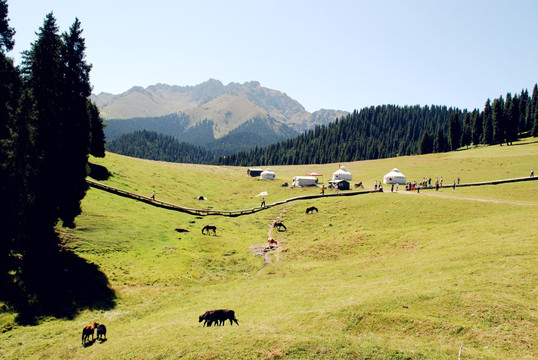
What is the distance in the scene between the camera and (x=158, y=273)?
2711cm

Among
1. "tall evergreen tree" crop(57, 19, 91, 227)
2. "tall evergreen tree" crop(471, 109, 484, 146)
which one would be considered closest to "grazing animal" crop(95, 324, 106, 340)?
"tall evergreen tree" crop(57, 19, 91, 227)

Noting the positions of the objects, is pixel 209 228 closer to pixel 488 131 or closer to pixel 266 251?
pixel 266 251

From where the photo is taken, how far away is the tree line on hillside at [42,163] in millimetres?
22406

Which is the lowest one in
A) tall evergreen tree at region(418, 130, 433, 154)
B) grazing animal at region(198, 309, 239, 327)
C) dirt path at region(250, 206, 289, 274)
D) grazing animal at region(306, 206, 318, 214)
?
dirt path at region(250, 206, 289, 274)

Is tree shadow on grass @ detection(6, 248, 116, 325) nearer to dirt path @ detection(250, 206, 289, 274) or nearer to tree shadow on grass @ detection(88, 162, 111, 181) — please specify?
dirt path @ detection(250, 206, 289, 274)

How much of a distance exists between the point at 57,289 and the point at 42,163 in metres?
10.9

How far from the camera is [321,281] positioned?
2378 centimetres

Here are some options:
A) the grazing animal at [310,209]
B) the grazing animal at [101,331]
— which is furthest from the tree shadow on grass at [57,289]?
the grazing animal at [310,209]

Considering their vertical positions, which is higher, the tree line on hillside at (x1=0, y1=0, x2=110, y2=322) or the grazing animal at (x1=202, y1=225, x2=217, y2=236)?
the tree line on hillside at (x1=0, y1=0, x2=110, y2=322)

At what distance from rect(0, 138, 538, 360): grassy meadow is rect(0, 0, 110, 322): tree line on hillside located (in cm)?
287

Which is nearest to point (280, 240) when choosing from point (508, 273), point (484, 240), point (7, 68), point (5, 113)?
point (484, 240)

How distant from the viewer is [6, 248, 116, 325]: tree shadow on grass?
2006 centimetres

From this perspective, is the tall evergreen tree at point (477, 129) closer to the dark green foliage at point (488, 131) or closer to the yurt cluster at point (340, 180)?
the dark green foliage at point (488, 131)

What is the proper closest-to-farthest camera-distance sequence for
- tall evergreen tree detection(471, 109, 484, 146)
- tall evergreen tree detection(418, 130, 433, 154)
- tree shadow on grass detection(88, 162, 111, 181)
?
tree shadow on grass detection(88, 162, 111, 181), tall evergreen tree detection(471, 109, 484, 146), tall evergreen tree detection(418, 130, 433, 154)
